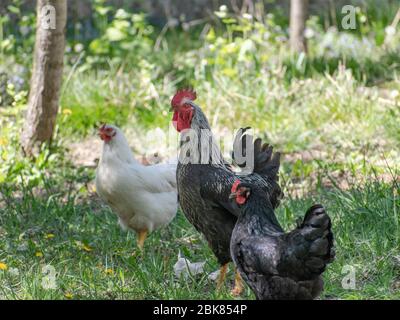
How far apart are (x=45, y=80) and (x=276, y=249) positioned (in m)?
3.59

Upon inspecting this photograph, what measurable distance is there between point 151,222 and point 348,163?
1.93 meters

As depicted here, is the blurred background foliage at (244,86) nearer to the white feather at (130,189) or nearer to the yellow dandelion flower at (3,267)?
the white feather at (130,189)

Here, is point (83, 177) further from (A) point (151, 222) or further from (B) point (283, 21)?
(B) point (283, 21)

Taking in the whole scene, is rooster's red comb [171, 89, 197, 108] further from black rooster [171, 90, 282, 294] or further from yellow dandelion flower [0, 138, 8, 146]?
yellow dandelion flower [0, 138, 8, 146]

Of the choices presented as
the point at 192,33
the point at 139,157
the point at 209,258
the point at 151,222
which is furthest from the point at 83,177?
the point at 192,33

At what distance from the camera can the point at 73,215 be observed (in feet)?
21.5

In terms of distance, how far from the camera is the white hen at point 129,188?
5.92 metres

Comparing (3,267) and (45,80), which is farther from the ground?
(45,80)

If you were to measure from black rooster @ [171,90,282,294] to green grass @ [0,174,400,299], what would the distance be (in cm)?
33

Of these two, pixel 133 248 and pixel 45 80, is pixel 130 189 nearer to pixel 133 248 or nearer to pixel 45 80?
pixel 133 248

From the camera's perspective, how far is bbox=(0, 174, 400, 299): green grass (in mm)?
5051

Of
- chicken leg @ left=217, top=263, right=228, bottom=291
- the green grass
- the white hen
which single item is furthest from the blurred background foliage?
chicken leg @ left=217, top=263, right=228, bottom=291

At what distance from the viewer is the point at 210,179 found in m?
5.11

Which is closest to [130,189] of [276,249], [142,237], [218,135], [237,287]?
[142,237]
